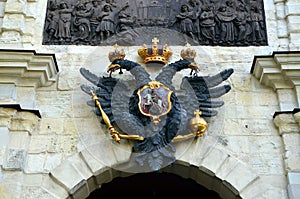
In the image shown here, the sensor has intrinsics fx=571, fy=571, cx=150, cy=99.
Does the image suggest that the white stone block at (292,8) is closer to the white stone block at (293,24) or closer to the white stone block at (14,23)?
the white stone block at (293,24)

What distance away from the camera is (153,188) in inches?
325

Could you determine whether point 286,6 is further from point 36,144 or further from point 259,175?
point 36,144

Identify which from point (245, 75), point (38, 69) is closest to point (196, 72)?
point (245, 75)

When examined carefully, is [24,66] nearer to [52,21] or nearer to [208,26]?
[52,21]

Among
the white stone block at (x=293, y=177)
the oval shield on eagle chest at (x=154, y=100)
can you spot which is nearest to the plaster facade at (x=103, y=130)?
the white stone block at (x=293, y=177)

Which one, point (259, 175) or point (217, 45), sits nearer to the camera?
point (259, 175)

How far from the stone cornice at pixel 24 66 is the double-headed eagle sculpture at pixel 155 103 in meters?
0.46

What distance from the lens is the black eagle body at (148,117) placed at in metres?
6.52

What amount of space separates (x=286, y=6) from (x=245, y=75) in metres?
1.23

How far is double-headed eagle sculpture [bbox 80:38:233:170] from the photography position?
6551mm

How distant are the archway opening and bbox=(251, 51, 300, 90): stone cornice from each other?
1.96 meters

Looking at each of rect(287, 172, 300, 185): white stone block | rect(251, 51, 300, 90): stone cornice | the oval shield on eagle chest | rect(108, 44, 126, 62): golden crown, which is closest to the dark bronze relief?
rect(108, 44, 126, 62): golden crown

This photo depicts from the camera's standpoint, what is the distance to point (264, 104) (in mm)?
6969

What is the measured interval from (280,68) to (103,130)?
7.45 ft
